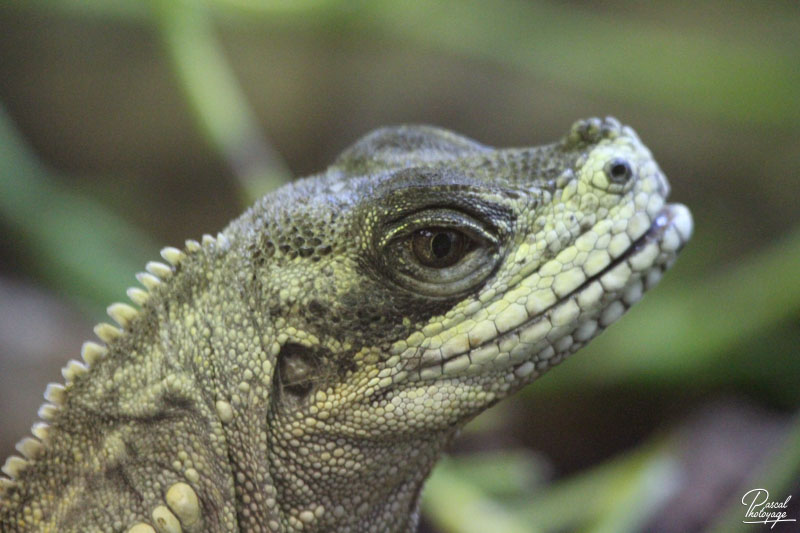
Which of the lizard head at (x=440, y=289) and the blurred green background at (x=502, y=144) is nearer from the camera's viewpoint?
the lizard head at (x=440, y=289)

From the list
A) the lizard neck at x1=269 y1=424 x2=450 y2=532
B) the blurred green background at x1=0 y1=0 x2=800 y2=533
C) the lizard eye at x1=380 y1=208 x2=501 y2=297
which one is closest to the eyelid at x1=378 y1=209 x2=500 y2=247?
the lizard eye at x1=380 y1=208 x2=501 y2=297

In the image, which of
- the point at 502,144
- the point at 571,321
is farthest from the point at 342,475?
the point at 502,144

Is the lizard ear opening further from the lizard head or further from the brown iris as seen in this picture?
the brown iris

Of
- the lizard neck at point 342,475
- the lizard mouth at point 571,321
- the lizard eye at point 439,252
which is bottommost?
the lizard neck at point 342,475

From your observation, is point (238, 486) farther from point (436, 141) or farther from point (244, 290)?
point (436, 141)

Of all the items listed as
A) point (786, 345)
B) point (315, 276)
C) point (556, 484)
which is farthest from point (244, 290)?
point (786, 345)

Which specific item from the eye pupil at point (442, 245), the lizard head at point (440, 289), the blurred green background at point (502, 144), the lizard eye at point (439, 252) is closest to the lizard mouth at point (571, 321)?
the lizard head at point (440, 289)

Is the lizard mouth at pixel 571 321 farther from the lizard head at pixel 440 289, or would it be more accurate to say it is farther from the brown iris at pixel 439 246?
the brown iris at pixel 439 246
